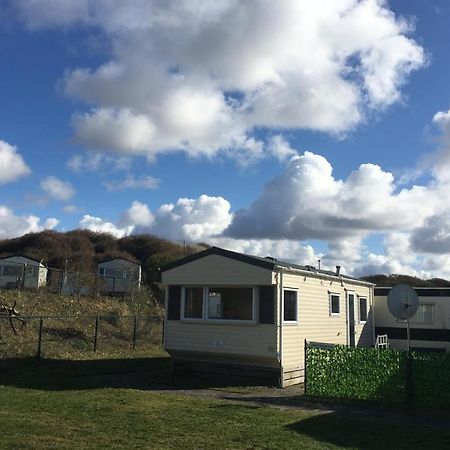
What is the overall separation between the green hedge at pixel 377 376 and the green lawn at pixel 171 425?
1.69 meters

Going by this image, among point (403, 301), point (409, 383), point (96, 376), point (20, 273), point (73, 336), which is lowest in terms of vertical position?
point (96, 376)

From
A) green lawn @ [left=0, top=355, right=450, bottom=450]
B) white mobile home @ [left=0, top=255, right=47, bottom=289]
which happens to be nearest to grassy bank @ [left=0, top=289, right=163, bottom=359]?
white mobile home @ [left=0, top=255, right=47, bottom=289]

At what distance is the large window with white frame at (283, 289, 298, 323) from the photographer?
46.3 feet

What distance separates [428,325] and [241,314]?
905cm

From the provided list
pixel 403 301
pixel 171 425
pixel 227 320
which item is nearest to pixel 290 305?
pixel 227 320

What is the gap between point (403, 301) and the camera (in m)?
11.8

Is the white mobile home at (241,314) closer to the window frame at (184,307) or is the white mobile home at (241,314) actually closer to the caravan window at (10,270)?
the window frame at (184,307)

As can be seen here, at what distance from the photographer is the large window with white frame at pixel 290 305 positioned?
14.1m

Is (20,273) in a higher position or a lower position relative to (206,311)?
higher

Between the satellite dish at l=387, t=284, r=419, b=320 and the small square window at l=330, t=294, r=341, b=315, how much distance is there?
17.2 feet

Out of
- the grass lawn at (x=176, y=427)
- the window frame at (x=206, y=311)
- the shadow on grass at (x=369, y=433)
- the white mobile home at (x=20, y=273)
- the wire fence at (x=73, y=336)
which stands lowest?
the shadow on grass at (x=369, y=433)

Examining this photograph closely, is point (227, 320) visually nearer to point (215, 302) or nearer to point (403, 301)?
point (215, 302)

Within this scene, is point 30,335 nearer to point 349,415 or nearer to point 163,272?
point 163,272

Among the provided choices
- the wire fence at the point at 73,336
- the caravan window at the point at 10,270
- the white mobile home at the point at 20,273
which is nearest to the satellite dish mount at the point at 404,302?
the wire fence at the point at 73,336
